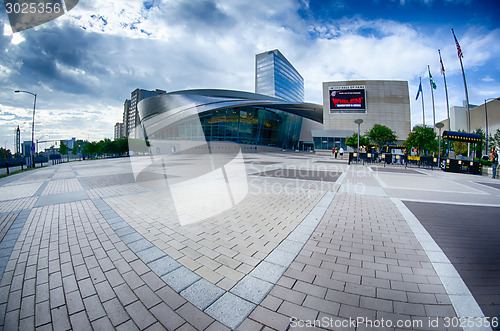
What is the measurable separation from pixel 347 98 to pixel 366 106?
15.9 feet

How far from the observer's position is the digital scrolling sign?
45747 mm

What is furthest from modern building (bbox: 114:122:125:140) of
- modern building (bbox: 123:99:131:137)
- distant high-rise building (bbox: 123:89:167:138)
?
distant high-rise building (bbox: 123:89:167:138)

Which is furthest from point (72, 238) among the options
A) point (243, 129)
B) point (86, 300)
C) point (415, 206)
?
point (243, 129)

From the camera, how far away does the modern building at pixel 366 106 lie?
45.6m

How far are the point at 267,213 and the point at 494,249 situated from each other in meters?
4.09

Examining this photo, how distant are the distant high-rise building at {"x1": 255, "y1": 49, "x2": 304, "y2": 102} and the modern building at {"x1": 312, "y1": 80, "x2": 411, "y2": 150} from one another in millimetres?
65095

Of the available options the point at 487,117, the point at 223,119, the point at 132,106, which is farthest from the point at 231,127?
the point at 132,106

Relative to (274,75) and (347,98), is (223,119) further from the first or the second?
(274,75)

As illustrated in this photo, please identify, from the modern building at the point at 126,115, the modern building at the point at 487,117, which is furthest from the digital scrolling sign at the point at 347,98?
the modern building at the point at 126,115

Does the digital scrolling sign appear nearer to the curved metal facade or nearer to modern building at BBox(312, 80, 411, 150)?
modern building at BBox(312, 80, 411, 150)

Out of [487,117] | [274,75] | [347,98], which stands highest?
[274,75]

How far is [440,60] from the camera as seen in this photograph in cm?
2570

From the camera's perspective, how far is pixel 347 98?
45969 mm

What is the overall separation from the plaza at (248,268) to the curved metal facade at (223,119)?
148ft
